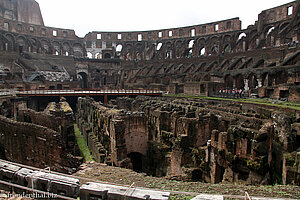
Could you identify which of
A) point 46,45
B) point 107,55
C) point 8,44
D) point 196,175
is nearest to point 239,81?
point 196,175

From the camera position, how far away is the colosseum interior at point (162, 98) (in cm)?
933

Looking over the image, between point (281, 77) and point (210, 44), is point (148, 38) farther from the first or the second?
point (281, 77)

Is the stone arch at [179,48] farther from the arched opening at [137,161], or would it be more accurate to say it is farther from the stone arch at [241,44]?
the arched opening at [137,161]

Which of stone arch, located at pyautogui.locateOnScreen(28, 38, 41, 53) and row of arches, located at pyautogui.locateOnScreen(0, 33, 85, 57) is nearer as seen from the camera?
row of arches, located at pyautogui.locateOnScreen(0, 33, 85, 57)

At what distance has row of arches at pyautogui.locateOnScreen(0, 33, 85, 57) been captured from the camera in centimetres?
4809

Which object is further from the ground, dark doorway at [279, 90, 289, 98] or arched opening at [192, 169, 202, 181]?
dark doorway at [279, 90, 289, 98]

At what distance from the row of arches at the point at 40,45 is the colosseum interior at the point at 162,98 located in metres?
0.25

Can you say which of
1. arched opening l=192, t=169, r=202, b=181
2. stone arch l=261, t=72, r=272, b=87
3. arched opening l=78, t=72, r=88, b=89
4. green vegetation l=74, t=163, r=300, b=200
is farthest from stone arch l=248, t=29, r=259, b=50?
green vegetation l=74, t=163, r=300, b=200

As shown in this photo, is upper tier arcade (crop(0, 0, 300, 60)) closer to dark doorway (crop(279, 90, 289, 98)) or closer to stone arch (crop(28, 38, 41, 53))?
stone arch (crop(28, 38, 41, 53))

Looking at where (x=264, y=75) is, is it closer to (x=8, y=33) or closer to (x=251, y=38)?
(x=251, y=38)

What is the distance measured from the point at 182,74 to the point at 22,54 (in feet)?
113

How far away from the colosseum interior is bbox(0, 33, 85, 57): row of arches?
0.81 ft

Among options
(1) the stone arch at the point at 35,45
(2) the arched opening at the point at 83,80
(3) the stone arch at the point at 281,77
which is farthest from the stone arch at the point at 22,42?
(3) the stone arch at the point at 281,77

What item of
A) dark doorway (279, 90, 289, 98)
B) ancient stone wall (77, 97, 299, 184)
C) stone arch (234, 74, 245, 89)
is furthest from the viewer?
stone arch (234, 74, 245, 89)
